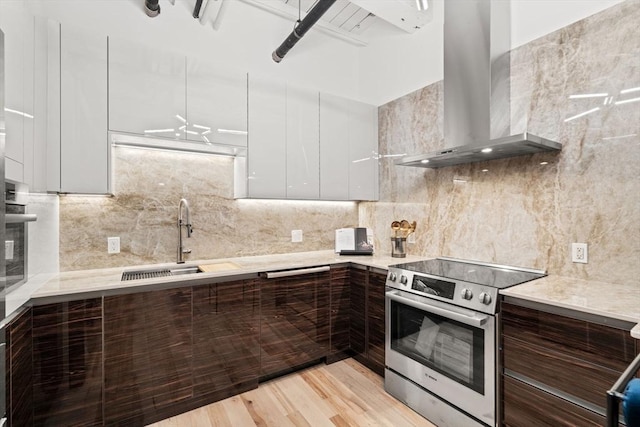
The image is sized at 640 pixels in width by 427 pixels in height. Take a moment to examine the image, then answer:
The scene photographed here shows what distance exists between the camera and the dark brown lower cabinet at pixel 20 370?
131 cm

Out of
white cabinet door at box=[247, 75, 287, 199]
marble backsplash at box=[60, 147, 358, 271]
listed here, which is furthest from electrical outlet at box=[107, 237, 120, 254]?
white cabinet door at box=[247, 75, 287, 199]

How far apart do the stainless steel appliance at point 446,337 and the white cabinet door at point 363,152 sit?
1180 millimetres

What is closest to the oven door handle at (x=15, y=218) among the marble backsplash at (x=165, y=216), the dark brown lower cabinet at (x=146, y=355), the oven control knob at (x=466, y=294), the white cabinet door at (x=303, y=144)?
the dark brown lower cabinet at (x=146, y=355)

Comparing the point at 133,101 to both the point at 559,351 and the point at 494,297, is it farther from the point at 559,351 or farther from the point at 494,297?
the point at 559,351

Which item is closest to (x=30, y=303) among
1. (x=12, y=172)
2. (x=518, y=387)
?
(x=12, y=172)

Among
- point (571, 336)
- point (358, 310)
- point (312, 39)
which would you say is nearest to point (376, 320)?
point (358, 310)

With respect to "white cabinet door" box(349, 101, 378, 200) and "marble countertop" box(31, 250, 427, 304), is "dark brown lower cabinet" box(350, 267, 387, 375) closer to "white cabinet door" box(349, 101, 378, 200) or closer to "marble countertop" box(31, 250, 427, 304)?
"marble countertop" box(31, 250, 427, 304)

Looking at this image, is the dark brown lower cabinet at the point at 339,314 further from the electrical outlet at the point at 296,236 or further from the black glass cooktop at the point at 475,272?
the electrical outlet at the point at 296,236

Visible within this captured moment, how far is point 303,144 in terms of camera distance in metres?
2.88

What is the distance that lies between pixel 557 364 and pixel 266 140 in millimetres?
2426

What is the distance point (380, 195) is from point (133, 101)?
240 centimetres

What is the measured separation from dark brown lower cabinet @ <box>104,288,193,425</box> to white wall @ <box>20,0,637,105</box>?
78.8 inches

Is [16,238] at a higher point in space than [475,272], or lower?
higher

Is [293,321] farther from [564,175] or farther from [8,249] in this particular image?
[564,175]
